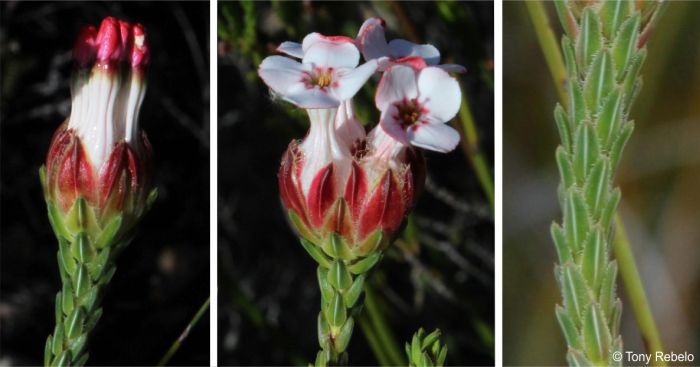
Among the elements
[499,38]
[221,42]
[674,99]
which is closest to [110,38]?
[221,42]

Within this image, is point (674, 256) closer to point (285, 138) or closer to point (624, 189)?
point (624, 189)

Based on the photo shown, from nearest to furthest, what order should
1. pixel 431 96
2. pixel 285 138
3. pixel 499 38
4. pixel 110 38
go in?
pixel 431 96
pixel 110 38
pixel 499 38
pixel 285 138

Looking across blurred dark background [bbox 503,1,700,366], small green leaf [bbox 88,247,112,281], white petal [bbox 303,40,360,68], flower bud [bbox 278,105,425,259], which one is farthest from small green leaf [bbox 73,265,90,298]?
blurred dark background [bbox 503,1,700,366]

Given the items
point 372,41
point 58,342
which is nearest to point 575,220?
point 372,41

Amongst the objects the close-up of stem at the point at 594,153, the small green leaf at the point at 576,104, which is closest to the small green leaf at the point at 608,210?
the close-up of stem at the point at 594,153

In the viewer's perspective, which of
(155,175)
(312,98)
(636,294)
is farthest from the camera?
(155,175)

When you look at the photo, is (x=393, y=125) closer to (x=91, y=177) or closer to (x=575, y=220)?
(x=575, y=220)

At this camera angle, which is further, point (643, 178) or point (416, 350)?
point (643, 178)
